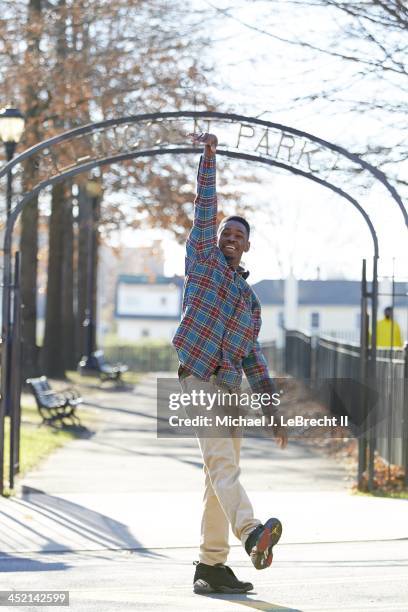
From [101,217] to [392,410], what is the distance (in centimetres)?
2334

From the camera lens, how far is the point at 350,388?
18.5m

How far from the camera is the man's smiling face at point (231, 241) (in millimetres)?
6941

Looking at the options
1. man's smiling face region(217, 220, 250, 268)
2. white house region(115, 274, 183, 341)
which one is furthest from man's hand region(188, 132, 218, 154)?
white house region(115, 274, 183, 341)

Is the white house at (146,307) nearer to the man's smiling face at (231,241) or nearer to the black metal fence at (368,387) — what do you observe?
the black metal fence at (368,387)

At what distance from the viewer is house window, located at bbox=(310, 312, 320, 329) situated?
7819 centimetres

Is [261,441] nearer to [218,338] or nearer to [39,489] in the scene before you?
[39,489]

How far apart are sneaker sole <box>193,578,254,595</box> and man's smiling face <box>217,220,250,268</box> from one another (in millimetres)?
1770

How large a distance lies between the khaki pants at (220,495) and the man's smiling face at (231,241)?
68 centimetres

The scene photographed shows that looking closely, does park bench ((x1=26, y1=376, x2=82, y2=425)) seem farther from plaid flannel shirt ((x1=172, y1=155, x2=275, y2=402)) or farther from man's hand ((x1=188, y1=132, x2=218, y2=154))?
man's hand ((x1=188, y1=132, x2=218, y2=154))

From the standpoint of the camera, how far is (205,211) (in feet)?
22.4

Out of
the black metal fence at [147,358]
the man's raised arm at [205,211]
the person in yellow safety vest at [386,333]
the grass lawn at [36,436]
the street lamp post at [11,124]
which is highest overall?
the street lamp post at [11,124]

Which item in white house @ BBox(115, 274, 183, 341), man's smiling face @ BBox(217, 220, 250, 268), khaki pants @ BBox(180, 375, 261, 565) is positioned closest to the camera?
khaki pants @ BBox(180, 375, 261, 565)

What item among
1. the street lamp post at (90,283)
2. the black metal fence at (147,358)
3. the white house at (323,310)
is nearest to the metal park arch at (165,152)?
the street lamp post at (90,283)

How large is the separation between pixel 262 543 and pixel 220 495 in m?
0.39
